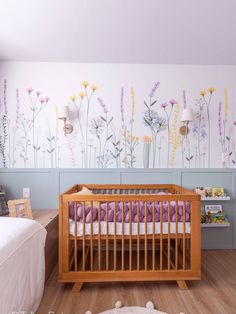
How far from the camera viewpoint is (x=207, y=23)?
2072 mm

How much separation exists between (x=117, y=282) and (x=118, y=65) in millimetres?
2273

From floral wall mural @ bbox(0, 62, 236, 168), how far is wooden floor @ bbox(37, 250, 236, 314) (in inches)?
50.1

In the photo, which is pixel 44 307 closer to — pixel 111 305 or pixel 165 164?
pixel 111 305

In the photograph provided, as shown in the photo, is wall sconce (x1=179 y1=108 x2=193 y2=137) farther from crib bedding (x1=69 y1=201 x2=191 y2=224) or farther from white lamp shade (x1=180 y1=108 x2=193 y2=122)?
crib bedding (x1=69 y1=201 x2=191 y2=224)

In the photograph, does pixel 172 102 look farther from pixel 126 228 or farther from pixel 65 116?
pixel 126 228

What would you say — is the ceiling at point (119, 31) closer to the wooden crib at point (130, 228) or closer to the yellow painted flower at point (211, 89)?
the yellow painted flower at point (211, 89)

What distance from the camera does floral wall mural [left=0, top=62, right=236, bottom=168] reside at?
2.86 metres

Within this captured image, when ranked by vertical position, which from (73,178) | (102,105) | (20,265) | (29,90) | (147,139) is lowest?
(20,265)

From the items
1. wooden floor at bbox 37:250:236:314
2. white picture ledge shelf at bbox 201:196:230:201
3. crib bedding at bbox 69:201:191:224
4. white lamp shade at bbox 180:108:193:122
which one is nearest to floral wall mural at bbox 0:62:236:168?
white lamp shade at bbox 180:108:193:122

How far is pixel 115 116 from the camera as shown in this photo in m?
2.89

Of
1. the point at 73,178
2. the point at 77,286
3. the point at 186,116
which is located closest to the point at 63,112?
the point at 73,178

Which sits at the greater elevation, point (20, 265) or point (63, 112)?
point (63, 112)

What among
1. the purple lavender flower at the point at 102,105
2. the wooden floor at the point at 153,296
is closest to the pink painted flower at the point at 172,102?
the purple lavender flower at the point at 102,105

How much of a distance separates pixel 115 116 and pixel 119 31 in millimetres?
942
